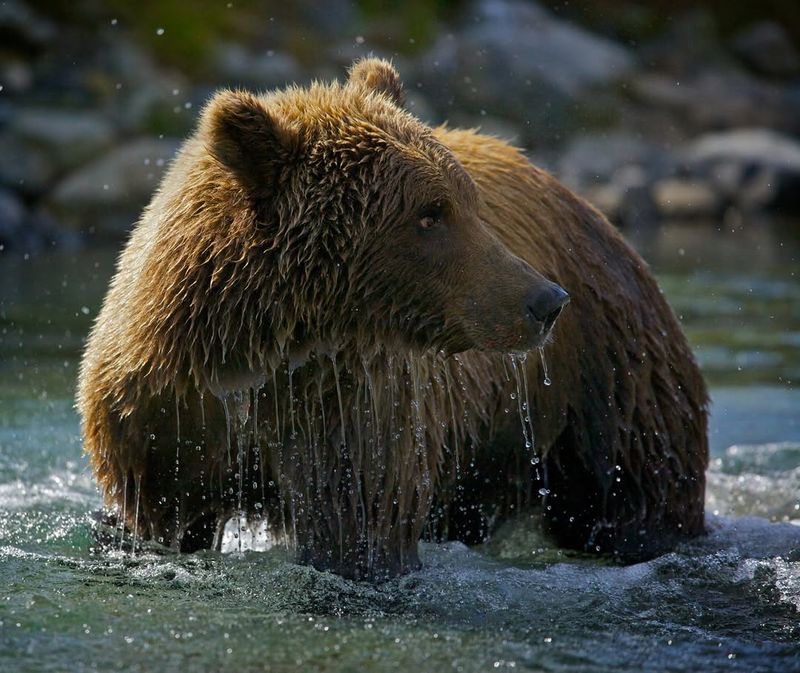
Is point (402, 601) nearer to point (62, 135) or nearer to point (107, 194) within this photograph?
point (107, 194)

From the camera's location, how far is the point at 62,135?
63.1ft

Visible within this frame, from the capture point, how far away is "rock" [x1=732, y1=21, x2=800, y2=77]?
29172mm

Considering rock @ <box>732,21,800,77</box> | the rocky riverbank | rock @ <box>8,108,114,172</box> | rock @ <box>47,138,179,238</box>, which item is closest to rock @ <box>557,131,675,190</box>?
the rocky riverbank

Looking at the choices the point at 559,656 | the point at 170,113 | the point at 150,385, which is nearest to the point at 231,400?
the point at 150,385

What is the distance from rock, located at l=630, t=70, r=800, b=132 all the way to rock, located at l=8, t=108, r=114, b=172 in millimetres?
11142

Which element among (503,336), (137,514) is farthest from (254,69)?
(503,336)

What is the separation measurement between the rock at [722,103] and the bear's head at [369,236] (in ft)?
70.7

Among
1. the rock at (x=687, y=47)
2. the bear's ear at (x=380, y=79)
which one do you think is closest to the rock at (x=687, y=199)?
the rock at (x=687, y=47)

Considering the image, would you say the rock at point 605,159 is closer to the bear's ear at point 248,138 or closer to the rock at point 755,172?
the rock at point 755,172

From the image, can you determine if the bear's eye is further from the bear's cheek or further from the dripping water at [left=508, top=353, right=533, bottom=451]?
the dripping water at [left=508, top=353, right=533, bottom=451]

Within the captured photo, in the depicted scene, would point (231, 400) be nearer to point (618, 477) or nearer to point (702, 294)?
point (618, 477)

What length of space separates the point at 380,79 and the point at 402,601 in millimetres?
2211

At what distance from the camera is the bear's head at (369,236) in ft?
17.1

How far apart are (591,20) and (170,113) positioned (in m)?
12.5
